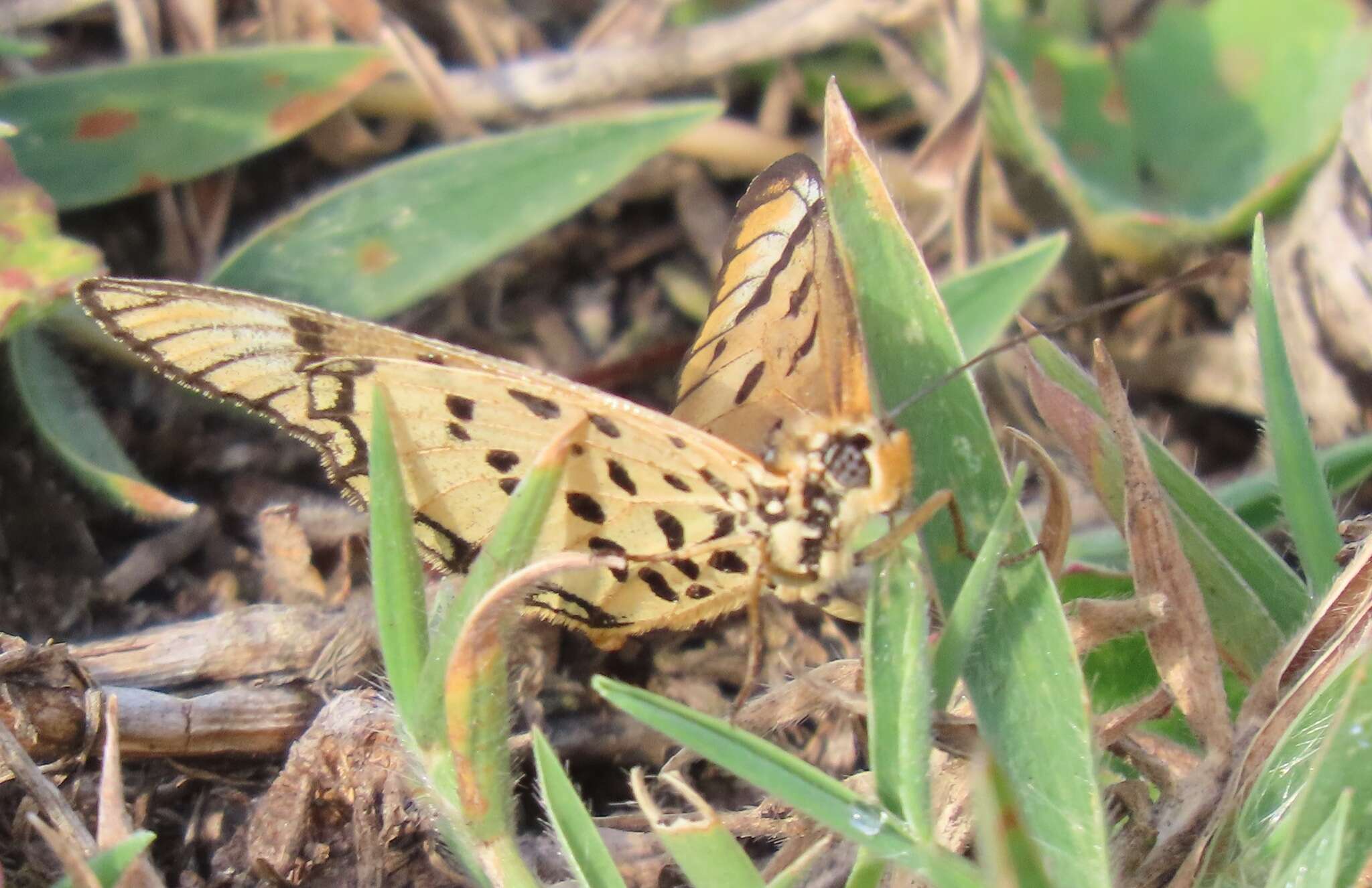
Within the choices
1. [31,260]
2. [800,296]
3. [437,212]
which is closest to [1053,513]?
[800,296]

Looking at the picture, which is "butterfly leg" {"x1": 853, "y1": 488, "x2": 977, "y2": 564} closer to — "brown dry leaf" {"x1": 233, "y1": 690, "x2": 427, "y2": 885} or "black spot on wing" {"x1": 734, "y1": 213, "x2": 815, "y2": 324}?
"black spot on wing" {"x1": 734, "y1": 213, "x2": 815, "y2": 324}

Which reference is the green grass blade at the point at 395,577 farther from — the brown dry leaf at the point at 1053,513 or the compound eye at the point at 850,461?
the brown dry leaf at the point at 1053,513

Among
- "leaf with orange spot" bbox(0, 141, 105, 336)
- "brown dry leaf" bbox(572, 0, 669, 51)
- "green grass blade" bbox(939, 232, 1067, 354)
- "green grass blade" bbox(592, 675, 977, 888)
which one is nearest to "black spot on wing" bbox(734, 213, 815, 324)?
"green grass blade" bbox(939, 232, 1067, 354)

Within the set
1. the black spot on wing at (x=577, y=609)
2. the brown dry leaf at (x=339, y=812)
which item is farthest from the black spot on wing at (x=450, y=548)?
the brown dry leaf at (x=339, y=812)

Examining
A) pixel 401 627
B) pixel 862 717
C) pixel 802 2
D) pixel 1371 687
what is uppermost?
pixel 802 2

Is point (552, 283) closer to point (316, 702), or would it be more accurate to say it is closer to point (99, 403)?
point (99, 403)

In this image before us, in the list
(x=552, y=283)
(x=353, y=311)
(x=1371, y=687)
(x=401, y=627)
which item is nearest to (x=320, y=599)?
(x=353, y=311)
